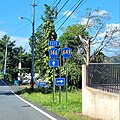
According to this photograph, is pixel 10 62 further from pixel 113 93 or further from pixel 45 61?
pixel 113 93

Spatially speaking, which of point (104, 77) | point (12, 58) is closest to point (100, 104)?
point (104, 77)

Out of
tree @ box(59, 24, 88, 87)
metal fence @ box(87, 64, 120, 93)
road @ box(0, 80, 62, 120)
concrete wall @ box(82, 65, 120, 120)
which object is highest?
tree @ box(59, 24, 88, 87)

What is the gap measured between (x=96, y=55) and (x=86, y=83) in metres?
35.2

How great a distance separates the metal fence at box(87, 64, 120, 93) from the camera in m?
12.3

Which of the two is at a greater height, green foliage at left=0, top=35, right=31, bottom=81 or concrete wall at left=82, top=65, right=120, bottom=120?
green foliage at left=0, top=35, right=31, bottom=81

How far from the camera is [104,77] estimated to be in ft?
45.1

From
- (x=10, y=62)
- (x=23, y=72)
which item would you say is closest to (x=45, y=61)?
(x=23, y=72)

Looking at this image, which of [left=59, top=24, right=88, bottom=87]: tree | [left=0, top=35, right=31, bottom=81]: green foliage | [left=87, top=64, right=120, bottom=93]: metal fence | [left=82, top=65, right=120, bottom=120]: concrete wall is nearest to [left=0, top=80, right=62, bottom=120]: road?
[left=82, top=65, right=120, bottom=120]: concrete wall

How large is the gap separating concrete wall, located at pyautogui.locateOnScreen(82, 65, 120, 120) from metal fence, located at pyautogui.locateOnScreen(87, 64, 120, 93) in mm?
261

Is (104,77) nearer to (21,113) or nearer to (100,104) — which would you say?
(100,104)

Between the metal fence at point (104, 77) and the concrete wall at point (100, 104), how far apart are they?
26cm

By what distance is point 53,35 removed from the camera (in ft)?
155

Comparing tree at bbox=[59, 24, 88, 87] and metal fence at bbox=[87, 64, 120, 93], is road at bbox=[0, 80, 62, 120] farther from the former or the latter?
tree at bbox=[59, 24, 88, 87]

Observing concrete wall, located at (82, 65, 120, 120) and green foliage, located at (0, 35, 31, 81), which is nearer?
concrete wall, located at (82, 65, 120, 120)
